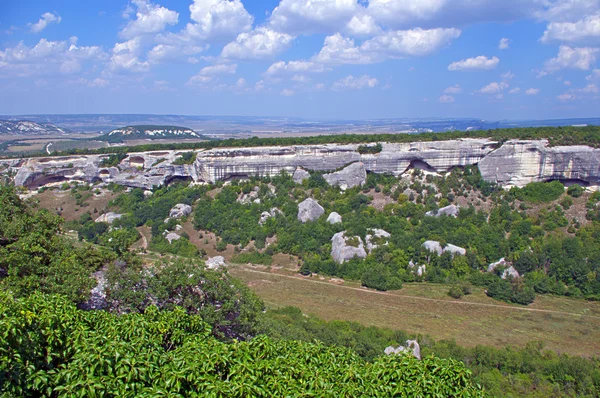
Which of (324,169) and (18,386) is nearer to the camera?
(18,386)

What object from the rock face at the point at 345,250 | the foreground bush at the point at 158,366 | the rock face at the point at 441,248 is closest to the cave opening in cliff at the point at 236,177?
the rock face at the point at 345,250

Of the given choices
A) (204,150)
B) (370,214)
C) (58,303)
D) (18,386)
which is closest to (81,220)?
(204,150)

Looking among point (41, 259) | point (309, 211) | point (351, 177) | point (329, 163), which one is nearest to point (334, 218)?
point (309, 211)

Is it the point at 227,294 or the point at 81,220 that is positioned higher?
the point at 227,294

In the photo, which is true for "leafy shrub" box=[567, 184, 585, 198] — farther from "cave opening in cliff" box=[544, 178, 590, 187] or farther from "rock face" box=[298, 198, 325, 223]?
"rock face" box=[298, 198, 325, 223]

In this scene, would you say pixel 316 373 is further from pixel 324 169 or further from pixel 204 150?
pixel 204 150

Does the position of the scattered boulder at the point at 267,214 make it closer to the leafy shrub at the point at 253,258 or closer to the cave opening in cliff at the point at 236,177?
the leafy shrub at the point at 253,258
